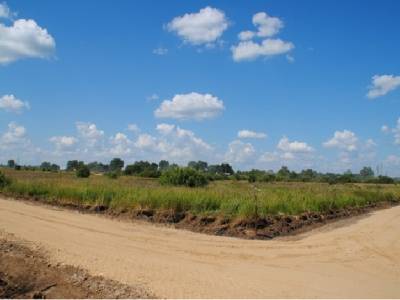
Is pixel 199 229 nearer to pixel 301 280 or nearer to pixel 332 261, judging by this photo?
pixel 332 261

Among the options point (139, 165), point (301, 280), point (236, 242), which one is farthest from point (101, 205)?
point (139, 165)

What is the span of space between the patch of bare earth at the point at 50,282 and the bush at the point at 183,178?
91.2 ft

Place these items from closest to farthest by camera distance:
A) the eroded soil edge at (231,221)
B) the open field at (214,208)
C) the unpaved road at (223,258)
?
Answer: the unpaved road at (223,258)
the eroded soil edge at (231,221)
the open field at (214,208)

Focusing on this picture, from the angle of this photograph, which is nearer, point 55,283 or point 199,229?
point 55,283

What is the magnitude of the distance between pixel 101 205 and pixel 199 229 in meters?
7.18

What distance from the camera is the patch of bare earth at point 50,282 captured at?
883 centimetres

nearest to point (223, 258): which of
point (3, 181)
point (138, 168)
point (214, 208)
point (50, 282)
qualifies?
point (50, 282)

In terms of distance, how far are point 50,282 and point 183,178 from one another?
30129mm

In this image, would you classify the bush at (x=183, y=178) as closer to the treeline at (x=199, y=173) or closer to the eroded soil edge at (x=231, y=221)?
the treeline at (x=199, y=173)

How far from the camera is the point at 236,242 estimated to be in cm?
1466

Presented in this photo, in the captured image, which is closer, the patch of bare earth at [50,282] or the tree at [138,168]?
the patch of bare earth at [50,282]

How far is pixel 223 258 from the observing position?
39.9 ft

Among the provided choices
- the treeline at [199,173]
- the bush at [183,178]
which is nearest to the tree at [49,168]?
the treeline at [199,173]

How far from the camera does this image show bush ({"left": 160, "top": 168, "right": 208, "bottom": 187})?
39156mm
